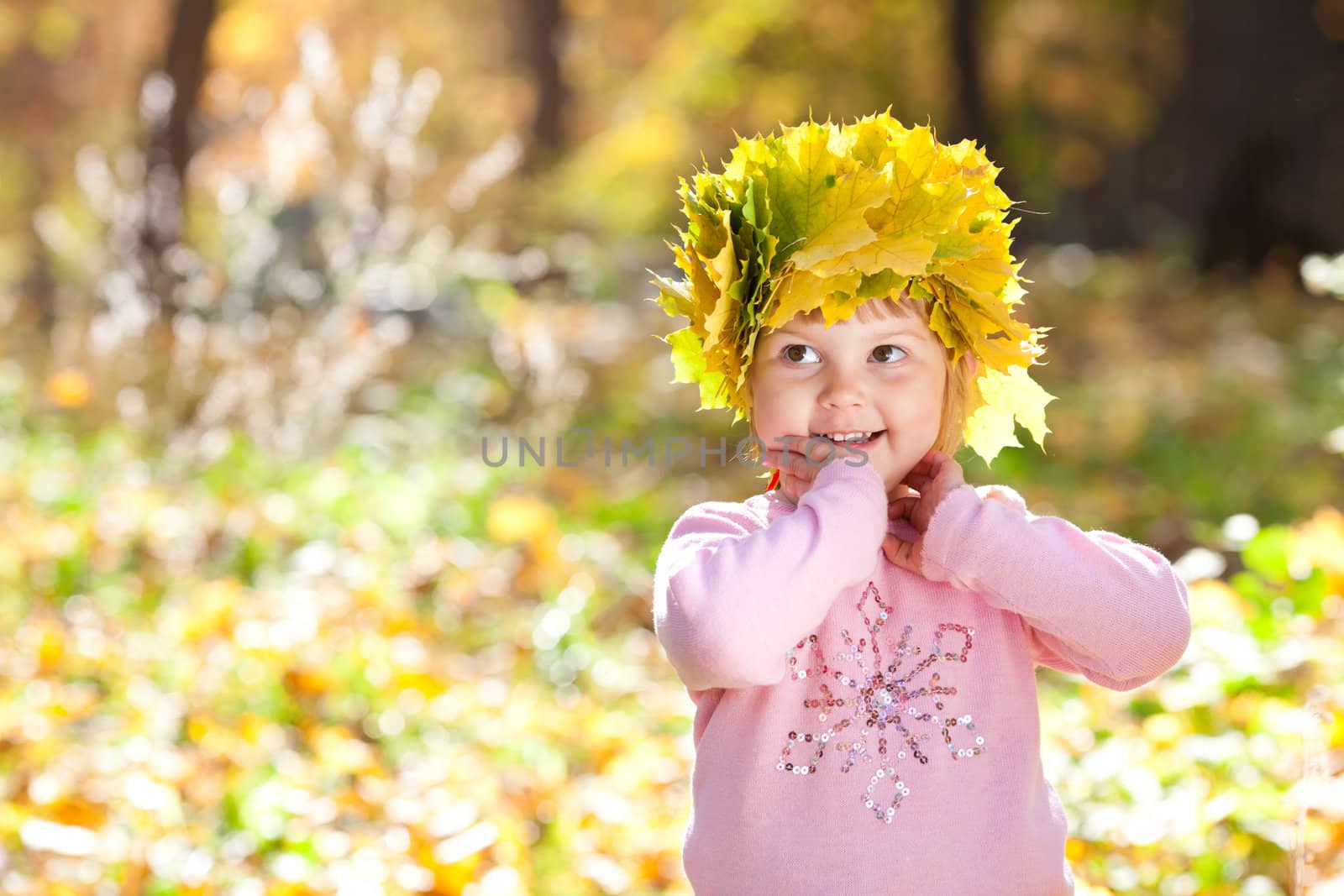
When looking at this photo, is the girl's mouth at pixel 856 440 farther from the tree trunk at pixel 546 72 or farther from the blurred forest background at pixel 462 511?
the tree trunk at pixel 546 72

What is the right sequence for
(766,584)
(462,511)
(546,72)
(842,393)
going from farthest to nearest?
(546,72) < (462,511) < (842,393) < (766,584)

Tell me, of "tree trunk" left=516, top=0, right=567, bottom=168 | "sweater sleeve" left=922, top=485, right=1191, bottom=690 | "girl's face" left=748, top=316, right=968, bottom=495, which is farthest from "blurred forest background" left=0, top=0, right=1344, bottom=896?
"tree trunk" left=516, top=0, right=567, bottom=168

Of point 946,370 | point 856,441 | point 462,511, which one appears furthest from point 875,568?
point 462,511

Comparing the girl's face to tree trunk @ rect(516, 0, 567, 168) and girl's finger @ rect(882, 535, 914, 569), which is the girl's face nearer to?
girl's finger @ rect(882, 535, 914, 569)

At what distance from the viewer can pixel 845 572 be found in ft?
4.85

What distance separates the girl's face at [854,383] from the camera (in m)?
1.58

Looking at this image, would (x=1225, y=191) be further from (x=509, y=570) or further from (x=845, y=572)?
(x=845, y=572)

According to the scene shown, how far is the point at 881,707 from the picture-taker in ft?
5.17

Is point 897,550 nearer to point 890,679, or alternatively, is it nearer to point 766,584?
point 890,679

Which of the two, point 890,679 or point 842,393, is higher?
point 842,393

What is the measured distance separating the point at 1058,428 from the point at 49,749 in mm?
5136

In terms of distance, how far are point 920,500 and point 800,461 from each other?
164mm

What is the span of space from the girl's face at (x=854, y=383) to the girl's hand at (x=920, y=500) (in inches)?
1.8

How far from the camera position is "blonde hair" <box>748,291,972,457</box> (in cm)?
158
